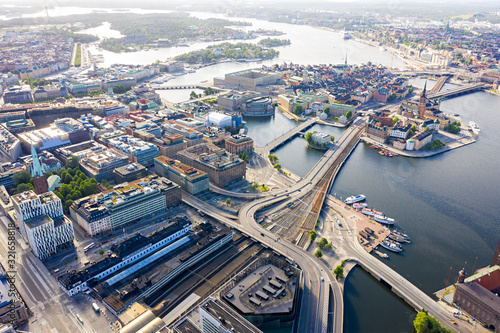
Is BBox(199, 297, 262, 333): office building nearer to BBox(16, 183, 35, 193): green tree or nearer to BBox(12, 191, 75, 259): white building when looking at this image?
BBox(12, 191, 75, 259): white building

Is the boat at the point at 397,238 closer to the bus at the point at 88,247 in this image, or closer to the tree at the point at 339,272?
the tree at the point at 339,272

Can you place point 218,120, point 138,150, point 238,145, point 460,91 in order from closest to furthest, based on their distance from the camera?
point 138,150 < point 238,145 < point 218,120 < point 460,91

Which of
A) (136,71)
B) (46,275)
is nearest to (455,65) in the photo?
(136,71)

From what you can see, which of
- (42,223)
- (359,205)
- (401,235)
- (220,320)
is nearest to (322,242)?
(401,235)

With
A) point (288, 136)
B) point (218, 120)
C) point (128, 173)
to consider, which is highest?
point (128, 173)

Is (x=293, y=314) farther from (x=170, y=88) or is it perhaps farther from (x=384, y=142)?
(x=170, y=88)

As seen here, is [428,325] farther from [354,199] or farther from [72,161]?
[72,161]
